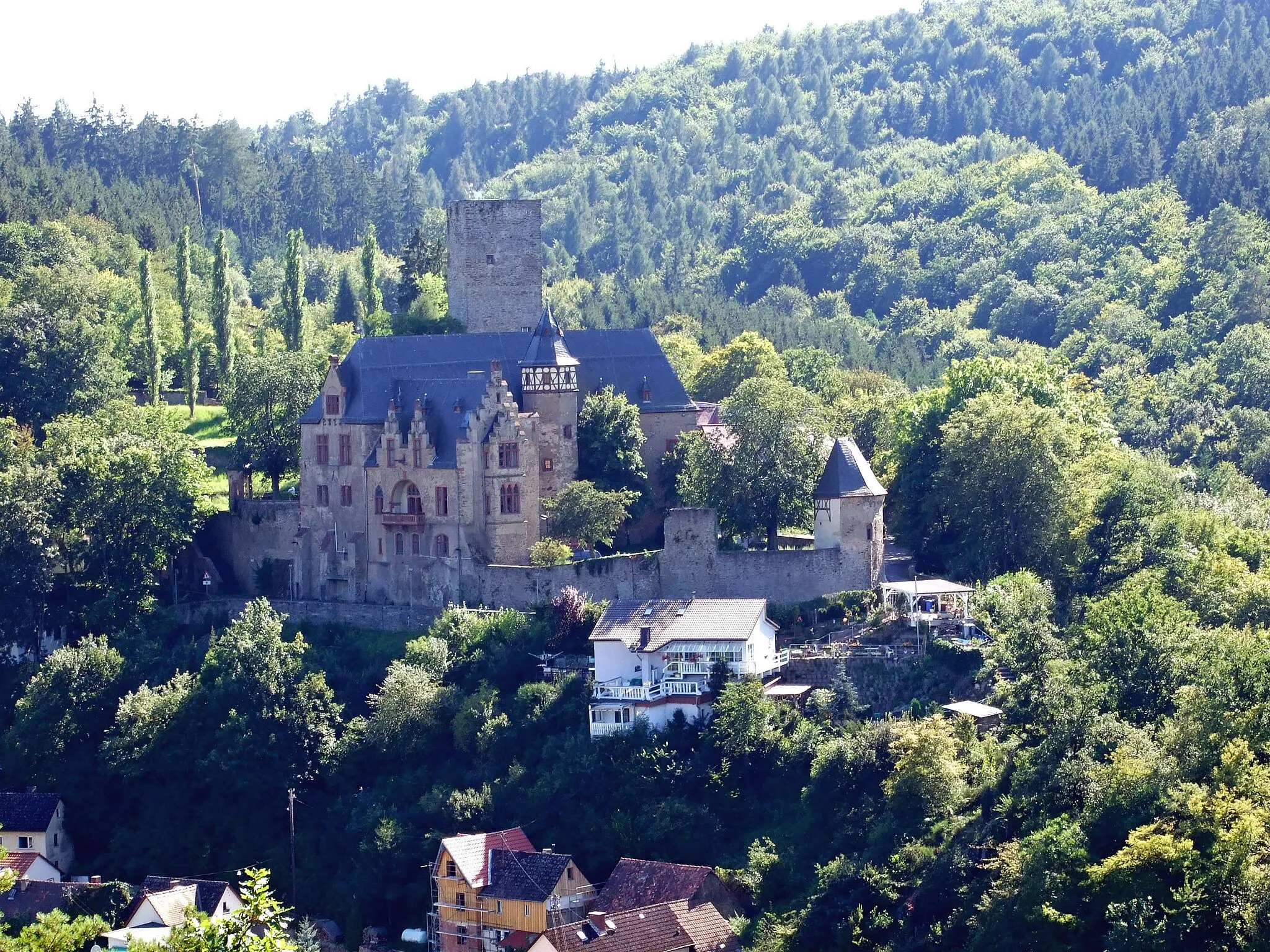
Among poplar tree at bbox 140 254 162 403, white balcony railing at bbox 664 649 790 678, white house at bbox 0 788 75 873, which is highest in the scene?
poplar tree at bbox 140 254 162 403

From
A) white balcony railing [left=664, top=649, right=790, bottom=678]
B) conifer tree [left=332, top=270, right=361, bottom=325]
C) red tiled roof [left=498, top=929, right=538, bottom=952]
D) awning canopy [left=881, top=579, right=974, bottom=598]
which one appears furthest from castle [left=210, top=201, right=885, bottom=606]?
conifer tree [left=332, top=270, right=361, bottom=325]

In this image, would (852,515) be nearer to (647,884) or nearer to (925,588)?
(925,588)

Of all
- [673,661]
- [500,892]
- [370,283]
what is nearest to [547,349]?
[673,661]

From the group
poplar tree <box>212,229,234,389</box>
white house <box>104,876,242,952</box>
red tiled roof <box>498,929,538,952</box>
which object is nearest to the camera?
red tiled roof <box>498,929,538,952</box>

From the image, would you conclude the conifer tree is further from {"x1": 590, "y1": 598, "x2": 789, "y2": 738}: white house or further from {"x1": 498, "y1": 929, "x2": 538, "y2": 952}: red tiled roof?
{"x1": 498, "y1": 929, "x2": 538, "y2": 952}: red tiled roof

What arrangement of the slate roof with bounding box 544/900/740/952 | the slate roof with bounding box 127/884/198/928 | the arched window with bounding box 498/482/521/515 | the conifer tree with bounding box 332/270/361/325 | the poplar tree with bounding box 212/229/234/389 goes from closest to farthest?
1. the slate roof with bounding box 544/900/740/952
2. the slate roof with bounding box 127/884/198/928
3. the arched window with bounding box 498/482/521/515
4. the poplar tree with bounding box 212/229/234/389
5. the conifer tree with bounding box 332/270/361/325

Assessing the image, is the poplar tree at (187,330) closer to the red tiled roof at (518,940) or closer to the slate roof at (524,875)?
the slate roof at (524,875)
